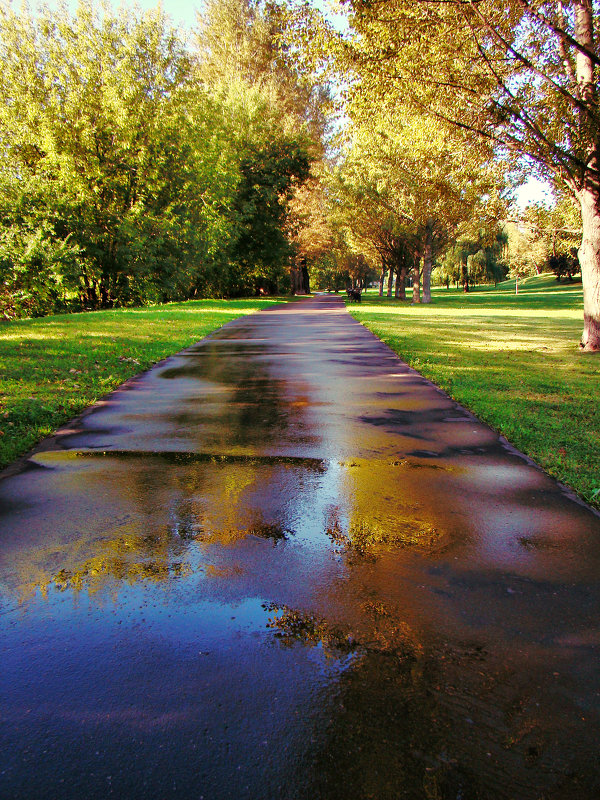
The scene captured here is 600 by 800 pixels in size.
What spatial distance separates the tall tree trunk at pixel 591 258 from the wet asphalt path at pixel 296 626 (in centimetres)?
982

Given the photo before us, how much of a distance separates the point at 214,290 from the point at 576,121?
4005cm

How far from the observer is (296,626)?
2.92 meters

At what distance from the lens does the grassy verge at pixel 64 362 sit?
22.9ft

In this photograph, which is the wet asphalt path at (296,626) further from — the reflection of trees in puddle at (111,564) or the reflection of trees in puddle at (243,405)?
the reflection of trees in puddle at (243,405)

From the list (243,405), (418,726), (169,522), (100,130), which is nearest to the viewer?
(418,726)

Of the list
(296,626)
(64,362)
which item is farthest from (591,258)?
(296,626)

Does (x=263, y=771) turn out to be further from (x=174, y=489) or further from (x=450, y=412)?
(x=450, y=412)

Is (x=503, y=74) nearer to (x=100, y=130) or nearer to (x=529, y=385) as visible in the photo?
(x=529, y=385)

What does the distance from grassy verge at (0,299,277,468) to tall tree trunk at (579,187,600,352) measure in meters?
9.91

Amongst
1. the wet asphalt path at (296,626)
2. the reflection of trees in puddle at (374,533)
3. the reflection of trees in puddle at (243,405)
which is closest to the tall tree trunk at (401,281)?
the reflection of trees in puddle at (243,405)

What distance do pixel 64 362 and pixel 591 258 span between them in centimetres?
1182

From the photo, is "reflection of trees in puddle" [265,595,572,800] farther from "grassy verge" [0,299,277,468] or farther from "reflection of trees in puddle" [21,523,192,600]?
"grassy verge" [0,299,277,468]

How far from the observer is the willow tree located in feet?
41.7

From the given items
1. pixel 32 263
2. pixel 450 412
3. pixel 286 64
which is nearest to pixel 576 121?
pixel 286 64
